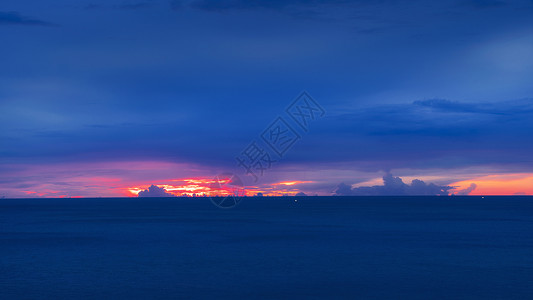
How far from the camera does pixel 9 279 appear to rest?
4466cm

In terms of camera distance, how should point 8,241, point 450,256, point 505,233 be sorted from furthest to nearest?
point 505,233 < point 8,241 < point 450,256

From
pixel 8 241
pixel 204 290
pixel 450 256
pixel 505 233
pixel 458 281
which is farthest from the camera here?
pixel 505 233

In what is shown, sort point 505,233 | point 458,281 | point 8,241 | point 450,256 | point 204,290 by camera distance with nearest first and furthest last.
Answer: point 204,290
point 458,281
point 450,256
point 8,241
point 505,233

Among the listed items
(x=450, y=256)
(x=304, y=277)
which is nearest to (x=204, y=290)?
(x=304, y=277)

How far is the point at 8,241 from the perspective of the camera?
78438mm

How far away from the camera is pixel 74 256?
60.5 m

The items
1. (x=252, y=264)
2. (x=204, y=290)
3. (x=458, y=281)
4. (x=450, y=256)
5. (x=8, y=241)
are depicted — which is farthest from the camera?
(x=8, y=241)

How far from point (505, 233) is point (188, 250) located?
206ft

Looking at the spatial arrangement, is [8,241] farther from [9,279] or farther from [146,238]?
[9,279]

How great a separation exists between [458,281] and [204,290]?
76.6ft

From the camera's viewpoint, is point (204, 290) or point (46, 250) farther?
point (46, 250)

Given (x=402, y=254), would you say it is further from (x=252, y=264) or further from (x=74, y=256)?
(x=74, y=256)

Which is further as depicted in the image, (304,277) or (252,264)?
(252,264)

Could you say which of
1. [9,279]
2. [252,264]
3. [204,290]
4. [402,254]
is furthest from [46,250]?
[402,254]
